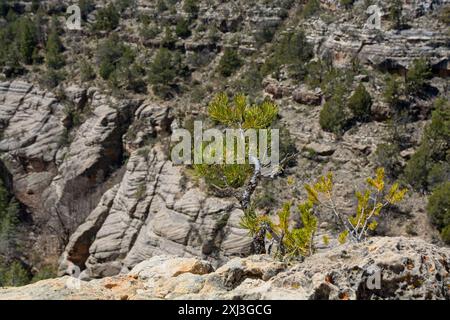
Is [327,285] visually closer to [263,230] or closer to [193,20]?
[263,230]

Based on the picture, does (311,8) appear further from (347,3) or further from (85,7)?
(85,7)

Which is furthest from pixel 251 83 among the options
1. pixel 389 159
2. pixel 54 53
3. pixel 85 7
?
pixel 85 7

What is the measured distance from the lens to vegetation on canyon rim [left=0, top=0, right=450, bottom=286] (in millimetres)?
18281

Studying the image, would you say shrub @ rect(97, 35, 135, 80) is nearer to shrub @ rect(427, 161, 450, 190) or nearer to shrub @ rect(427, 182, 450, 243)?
shrub @ rect(427, 161, 450, 190)

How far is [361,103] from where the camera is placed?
2069 centimetres

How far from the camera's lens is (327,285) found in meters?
3.74

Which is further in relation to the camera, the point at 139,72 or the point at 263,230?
the point at 139,72

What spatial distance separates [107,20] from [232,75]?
11.3 meters

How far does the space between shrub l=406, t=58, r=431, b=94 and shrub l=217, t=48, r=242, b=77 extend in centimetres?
966

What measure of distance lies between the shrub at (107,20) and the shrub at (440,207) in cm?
2445

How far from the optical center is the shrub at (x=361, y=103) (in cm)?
2070

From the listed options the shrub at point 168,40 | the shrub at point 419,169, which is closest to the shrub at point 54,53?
the shrub at point 168,40
